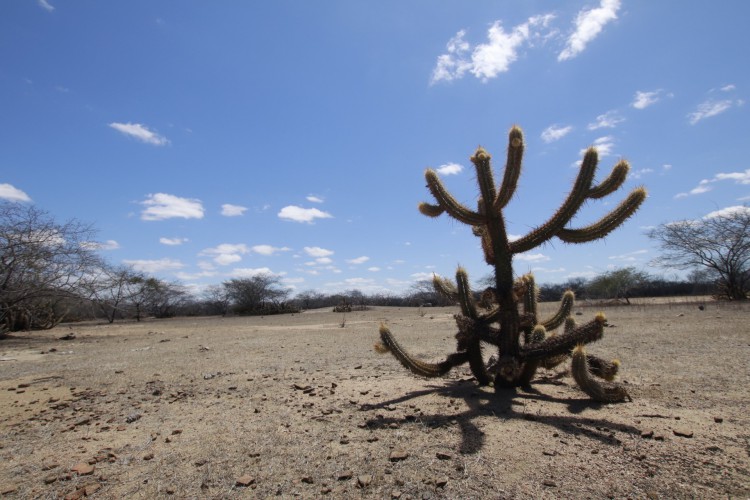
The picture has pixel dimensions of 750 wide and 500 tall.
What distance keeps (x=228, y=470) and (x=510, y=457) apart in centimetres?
189

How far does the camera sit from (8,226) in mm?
13031

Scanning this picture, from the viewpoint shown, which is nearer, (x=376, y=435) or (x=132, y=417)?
(x=376, y=435)

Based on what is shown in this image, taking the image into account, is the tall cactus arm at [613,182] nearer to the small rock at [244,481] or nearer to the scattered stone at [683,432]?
the scattered stone at [683,432]

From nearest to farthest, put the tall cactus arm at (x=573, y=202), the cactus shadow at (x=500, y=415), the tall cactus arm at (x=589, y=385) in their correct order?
1. the cactus shadow at (x=500, y=415)
2. the tall cactus arm at (x=589, y=385)
3. the tall cactus arm at (x=573, y=202)

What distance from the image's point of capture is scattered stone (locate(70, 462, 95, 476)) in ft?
9.20

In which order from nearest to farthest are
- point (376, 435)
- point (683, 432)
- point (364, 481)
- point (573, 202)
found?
1. point (364, 481)
2. point (683, 432)
3. point (376, 435)
4. point (573, 202)

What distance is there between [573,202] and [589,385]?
5.84 ft

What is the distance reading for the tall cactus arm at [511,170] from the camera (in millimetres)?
4215

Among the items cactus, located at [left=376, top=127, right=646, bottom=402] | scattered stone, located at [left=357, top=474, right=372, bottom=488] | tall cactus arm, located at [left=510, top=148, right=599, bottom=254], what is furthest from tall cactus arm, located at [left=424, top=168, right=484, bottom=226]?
scattered stone, located at [left=357, top=474, right=372, bottom=488]

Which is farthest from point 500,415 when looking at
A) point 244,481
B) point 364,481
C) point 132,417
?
point 132,417

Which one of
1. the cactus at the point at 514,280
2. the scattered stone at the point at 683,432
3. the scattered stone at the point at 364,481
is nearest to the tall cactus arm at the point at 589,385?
the cactus at the point at 514,280

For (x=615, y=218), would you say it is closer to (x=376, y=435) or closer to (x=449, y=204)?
(x=449, y=204)

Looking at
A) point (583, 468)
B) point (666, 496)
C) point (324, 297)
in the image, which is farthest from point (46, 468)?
point (324, 297)

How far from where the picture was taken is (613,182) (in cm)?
418
